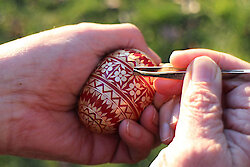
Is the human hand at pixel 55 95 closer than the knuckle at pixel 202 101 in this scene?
No

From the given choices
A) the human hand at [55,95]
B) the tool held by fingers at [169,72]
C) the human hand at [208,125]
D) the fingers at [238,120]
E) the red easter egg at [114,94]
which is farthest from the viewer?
the human hand at [55,95]

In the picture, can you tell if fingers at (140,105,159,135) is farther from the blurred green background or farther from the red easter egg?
the blurred green background

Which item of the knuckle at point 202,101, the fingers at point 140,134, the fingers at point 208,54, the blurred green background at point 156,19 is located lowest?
the fingers at point 140,134

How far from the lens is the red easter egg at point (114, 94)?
192 centimetres

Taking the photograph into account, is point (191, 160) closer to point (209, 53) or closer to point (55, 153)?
point (209, 53)

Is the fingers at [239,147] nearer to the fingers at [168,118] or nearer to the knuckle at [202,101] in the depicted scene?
the knuckle at [202,101]

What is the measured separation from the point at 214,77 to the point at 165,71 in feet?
1.06

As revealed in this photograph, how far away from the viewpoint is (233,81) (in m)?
1.82

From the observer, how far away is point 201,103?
60.2 inches

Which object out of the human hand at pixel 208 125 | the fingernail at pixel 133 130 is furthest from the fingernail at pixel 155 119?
the human hand at pixel 208 125

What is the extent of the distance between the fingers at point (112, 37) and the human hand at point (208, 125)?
68 centimetres

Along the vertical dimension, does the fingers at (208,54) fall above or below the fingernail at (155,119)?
above

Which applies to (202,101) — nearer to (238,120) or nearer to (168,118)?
(238,120)

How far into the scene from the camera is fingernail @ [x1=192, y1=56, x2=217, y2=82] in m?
1.59
